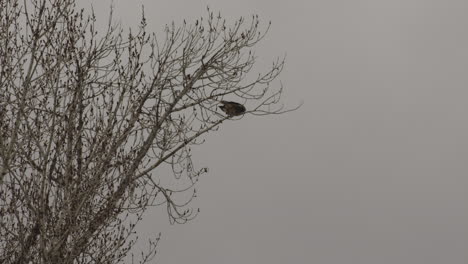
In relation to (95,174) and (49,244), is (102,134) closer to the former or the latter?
(95,174)

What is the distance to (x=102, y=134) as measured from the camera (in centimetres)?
827

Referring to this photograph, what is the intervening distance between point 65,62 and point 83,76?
39 centimetres

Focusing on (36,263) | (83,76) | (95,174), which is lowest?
(36,263)

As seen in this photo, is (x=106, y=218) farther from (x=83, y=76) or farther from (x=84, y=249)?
(x=83, y=76)

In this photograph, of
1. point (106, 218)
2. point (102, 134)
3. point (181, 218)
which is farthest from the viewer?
point (181, 218)

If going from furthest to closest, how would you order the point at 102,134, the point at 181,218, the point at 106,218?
the point at 181,218 < the point at 106,218 < the point at 102,134

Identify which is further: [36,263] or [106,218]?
[106,218]

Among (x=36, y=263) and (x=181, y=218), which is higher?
(x=181, y=218)

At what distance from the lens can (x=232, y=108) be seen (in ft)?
37.4

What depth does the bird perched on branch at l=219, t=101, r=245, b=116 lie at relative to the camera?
37.0ft

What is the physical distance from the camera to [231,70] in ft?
39.2

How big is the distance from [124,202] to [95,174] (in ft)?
3.63

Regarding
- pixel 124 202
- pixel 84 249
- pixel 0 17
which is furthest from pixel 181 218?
pixel 0 17

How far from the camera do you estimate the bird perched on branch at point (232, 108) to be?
37.0ft
